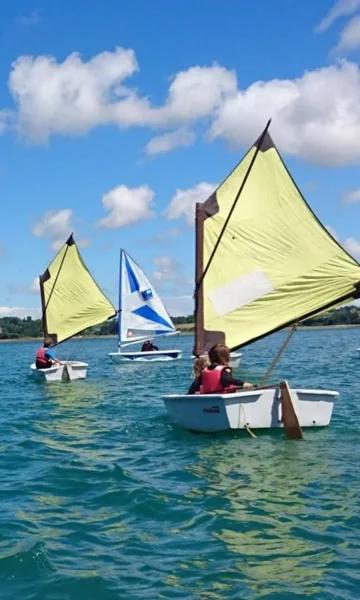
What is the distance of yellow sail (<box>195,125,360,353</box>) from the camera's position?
16859 mm

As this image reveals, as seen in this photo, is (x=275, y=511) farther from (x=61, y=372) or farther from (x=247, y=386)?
(x=61, y=372)

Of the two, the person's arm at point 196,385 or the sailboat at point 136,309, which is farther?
the sailboat at point 136,309

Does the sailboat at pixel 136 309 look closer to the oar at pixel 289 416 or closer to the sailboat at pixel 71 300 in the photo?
the sailboat at pixel 71 300

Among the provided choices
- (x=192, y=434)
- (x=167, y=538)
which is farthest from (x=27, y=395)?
(x=167, y=538)

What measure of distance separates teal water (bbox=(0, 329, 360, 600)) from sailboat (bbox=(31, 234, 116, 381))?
2048cm

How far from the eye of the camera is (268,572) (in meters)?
7.98

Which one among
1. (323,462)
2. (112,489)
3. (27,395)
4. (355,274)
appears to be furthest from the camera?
(27,395)

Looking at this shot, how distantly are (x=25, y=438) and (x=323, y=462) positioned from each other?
7621 millimetres

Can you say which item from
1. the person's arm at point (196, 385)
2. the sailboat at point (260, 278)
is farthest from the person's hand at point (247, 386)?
the person's arm at point (196, 385)

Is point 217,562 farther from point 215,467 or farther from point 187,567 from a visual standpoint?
point 215,467

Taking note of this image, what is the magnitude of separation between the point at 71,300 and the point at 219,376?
24078 mm

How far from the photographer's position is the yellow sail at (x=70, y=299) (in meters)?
39.4

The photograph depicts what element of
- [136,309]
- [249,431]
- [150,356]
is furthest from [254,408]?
[136,309]

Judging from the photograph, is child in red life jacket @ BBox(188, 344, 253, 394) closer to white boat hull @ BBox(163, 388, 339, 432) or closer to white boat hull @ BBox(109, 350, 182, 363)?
white boat hull @ BBox(163, 388, 339, 432)
